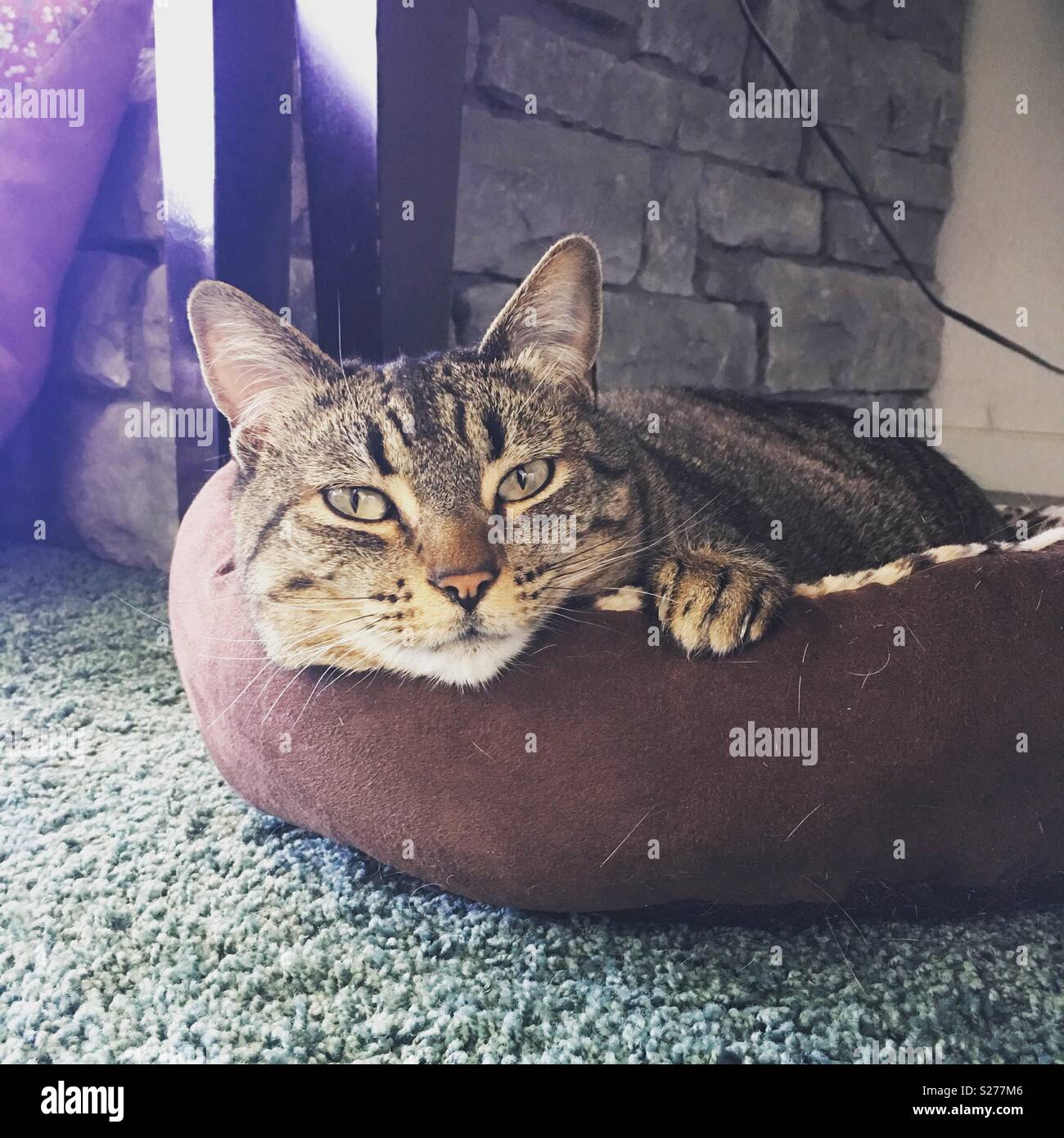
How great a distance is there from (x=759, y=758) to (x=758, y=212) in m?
1.69

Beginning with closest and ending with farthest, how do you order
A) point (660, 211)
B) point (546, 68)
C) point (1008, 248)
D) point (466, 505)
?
1. point (466, 505)
2. point (546, 68)
3. point (1008, 248)
4. point (660, 211)

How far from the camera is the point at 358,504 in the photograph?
867 mm

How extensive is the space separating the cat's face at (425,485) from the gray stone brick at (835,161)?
150 cm

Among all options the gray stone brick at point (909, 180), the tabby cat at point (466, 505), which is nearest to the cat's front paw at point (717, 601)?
the tabby cat at point (466, 505)

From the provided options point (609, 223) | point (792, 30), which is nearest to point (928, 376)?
point (792, 30)

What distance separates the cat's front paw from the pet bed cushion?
18 mm

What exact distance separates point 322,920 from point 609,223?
1.45 metres

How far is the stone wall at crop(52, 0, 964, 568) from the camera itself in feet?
5.40

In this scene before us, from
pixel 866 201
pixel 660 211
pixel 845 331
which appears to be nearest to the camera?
pixel 866 201

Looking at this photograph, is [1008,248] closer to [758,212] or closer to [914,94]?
[758,212]

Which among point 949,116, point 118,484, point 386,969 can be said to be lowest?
point 386,969

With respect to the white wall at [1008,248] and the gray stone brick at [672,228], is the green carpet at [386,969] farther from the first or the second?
the gray stone brick at [672,228]

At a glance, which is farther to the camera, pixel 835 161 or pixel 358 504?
pixel 835 161

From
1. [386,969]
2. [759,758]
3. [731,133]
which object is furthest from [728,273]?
[386,969]
